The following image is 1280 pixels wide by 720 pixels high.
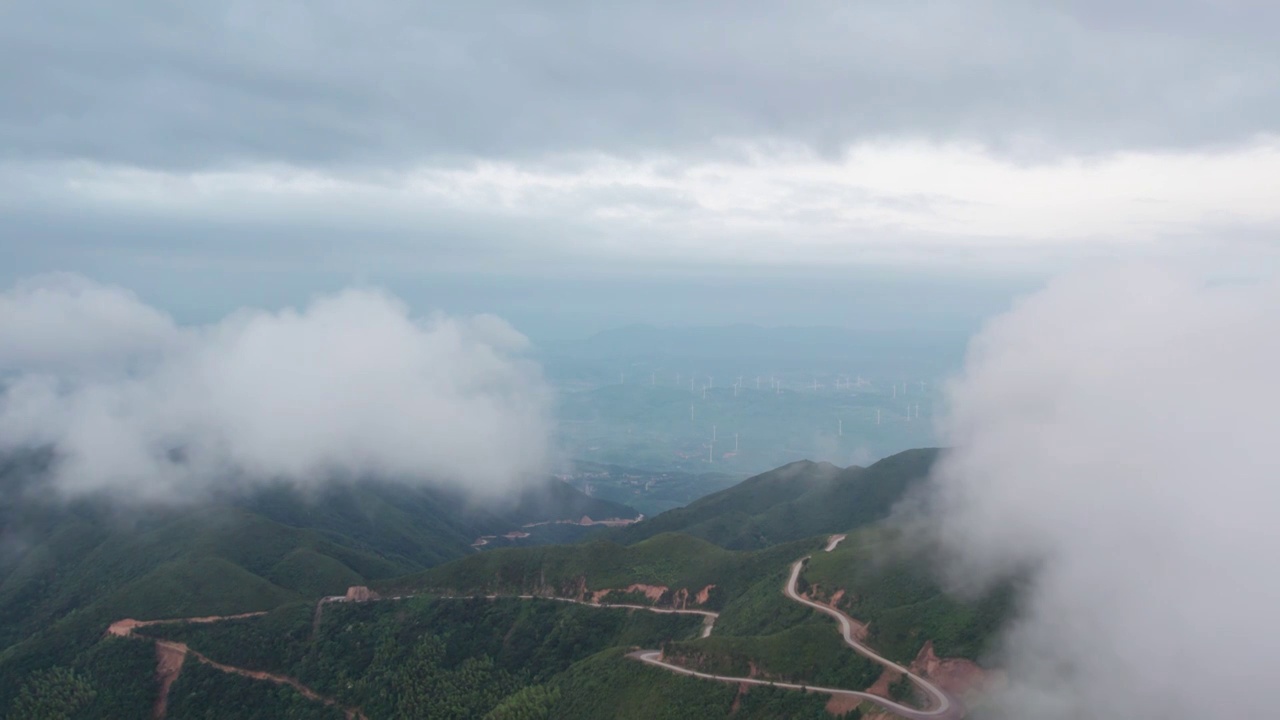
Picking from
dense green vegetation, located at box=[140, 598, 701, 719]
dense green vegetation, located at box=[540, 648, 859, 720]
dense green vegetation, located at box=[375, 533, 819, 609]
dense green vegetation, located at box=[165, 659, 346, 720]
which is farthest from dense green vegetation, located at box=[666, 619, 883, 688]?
dense green vegetation, located at box=[165, 659, 346, 720]

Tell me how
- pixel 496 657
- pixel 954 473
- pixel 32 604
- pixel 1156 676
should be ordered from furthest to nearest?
pixel 32 604 < pixel 954 473 < pixel 496 657 < pixel 1156 676

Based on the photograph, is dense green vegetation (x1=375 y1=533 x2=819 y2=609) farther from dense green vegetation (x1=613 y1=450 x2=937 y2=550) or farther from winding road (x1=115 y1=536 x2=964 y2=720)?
dense green vegetation (x1=613 y1=450 x2=937 y2=550)

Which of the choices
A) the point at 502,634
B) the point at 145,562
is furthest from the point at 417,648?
the point at 145,562

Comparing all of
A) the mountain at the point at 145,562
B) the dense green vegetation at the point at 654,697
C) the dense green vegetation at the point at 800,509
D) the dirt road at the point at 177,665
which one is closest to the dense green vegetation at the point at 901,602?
the dense green vegetation at the point at 654,697

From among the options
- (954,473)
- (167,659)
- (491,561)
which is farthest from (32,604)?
(954,473)

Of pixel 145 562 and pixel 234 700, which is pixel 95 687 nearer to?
pixel 234 700

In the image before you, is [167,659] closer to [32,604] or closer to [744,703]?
[32,604]
